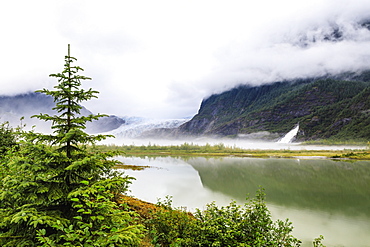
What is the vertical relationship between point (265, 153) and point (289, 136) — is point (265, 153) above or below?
below

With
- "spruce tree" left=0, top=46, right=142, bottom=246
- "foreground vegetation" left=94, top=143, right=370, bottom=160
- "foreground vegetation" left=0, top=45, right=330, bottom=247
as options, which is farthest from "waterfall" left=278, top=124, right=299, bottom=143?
"spruce tree" left=0, top=46, right=142, bottom=246

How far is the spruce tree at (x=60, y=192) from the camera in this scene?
13.3 feet

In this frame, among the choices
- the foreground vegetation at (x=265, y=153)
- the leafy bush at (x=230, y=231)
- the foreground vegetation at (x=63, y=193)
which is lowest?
the foreground vegetation at (x=265, y=153)

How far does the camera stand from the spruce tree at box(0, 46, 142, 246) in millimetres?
4066

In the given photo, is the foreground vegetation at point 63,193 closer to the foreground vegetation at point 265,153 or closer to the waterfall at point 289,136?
the foreground vegetation at point 265,153

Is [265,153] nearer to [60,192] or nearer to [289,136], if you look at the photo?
[289,136]

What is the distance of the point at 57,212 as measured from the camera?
4.43 meters

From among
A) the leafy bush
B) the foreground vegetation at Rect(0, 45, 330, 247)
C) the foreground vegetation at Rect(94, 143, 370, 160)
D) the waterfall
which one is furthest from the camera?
the waterfall

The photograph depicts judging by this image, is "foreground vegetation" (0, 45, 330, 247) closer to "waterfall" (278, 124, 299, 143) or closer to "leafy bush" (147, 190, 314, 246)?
"leafy bush" (147, 190, 314, 246)

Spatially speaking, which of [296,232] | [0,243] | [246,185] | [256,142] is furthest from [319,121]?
[0,243]


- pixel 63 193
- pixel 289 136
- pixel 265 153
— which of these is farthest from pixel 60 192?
pixel 289 136

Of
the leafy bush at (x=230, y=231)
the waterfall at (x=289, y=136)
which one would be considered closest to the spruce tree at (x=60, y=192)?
the leafy bush at (x=230, y=231)

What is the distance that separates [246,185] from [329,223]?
12628mm

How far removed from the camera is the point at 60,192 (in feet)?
14.9
